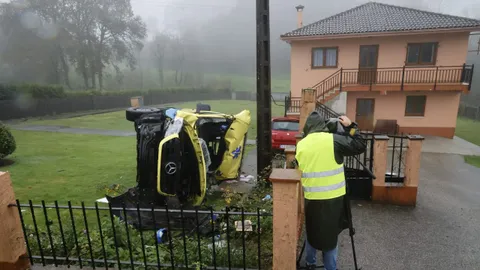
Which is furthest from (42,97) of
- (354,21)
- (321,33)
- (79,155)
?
(354,21)

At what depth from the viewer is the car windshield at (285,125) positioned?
10.3m

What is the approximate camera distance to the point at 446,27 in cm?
1389

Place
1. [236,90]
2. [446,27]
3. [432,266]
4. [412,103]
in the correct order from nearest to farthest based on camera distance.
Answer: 1. [432,266]
2. [446,27]
3. [412,103]
4. [236,90]

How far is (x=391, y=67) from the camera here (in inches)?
606

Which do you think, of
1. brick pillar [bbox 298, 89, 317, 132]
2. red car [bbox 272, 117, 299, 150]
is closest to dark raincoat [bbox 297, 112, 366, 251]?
brick pillar [bbox 298, 89, 317, 132]

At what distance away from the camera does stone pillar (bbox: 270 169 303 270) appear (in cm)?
275

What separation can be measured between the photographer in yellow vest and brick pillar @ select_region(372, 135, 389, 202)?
8.70 ft

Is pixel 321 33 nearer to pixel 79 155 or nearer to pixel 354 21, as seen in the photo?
pixel 354 21

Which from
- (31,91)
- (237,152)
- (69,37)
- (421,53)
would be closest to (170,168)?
(237,152)

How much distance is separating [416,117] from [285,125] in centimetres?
928

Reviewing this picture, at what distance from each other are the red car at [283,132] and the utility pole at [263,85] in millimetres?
3677

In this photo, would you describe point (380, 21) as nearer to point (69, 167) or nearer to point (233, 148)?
point (233, 148)

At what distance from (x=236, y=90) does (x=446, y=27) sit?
160 ft

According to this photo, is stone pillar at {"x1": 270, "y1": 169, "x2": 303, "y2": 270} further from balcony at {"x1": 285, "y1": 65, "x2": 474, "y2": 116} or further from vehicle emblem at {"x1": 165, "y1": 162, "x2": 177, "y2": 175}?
balcony at {"x1": 285, "y1": 65, "x2": 474, "y2": 116}
